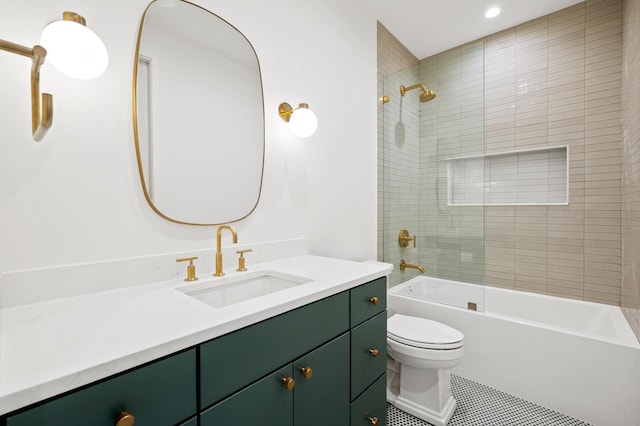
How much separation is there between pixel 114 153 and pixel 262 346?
2.68ft

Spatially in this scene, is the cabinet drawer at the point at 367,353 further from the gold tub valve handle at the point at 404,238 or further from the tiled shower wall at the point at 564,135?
the tiled shower wall at the point at 564,135

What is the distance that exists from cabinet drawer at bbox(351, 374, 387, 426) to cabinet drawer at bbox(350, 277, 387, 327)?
1.04 ft

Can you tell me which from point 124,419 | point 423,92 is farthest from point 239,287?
point 423,92

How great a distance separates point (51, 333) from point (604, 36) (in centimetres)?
356

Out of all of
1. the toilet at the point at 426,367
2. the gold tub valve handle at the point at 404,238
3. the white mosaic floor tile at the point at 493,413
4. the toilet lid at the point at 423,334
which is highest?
the gold tub valve handle at the point at 404,238

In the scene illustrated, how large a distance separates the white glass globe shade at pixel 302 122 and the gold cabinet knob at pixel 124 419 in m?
1.34

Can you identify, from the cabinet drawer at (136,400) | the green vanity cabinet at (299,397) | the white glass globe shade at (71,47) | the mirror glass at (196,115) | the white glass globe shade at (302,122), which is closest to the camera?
the cabinet drawer at (136,400)

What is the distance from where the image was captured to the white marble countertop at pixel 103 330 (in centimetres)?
48

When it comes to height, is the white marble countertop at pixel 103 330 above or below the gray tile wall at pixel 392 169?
below

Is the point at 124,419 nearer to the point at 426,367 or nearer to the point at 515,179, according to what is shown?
the point at 426,367

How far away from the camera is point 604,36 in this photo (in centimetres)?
226

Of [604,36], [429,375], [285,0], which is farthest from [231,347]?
[604,36]

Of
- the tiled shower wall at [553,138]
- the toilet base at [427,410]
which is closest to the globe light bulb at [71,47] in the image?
the toilet base at [427,410]

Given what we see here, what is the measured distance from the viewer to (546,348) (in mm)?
1806
